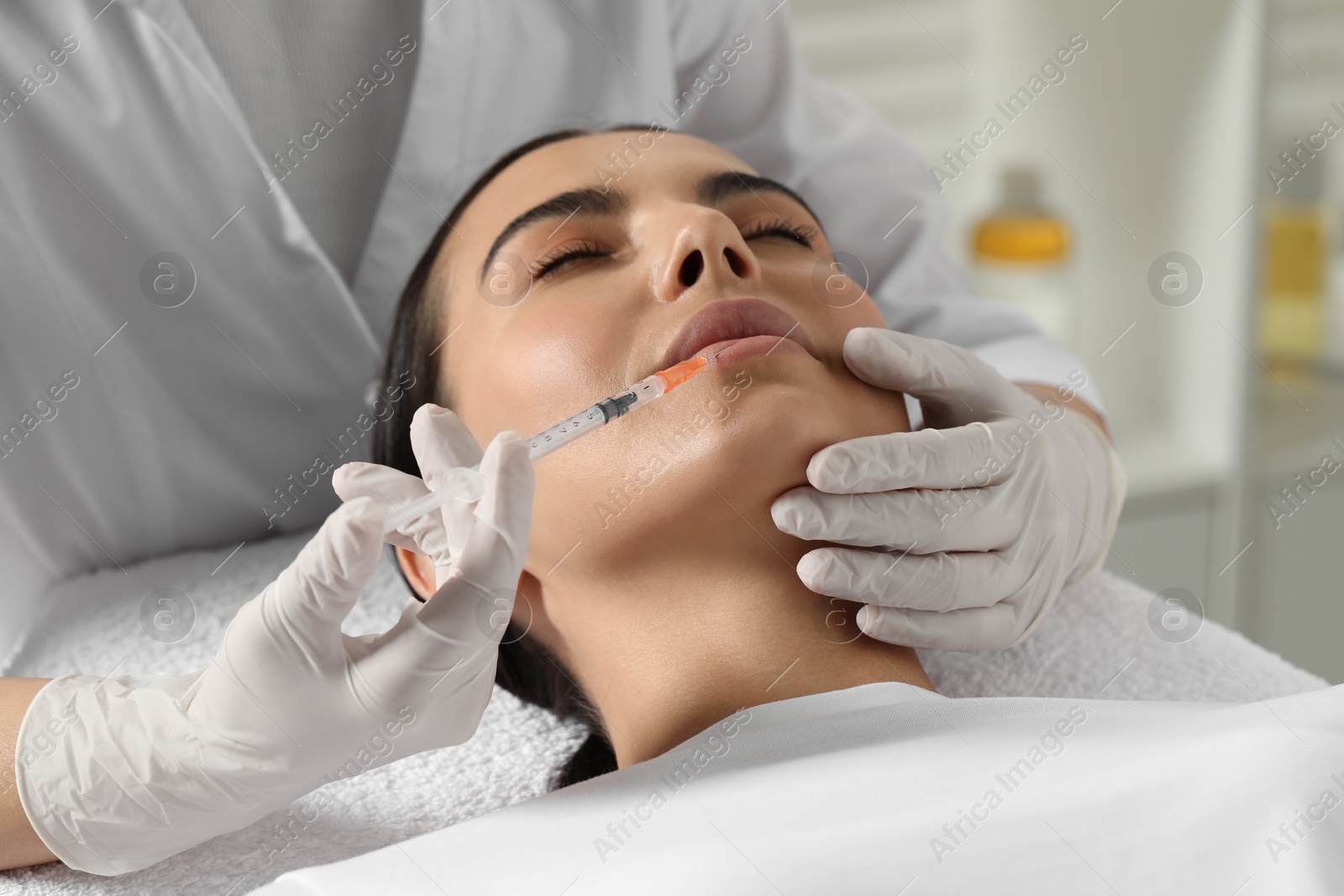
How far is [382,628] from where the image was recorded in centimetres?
124

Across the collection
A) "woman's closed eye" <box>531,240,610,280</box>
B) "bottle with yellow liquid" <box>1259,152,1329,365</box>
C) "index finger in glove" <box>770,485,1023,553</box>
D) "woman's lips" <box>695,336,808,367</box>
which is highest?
"woman's closed eye" <box>531,240,610,280</box>

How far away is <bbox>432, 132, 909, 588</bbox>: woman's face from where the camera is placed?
884 mm

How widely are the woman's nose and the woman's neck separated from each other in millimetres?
229

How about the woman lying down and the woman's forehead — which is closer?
the woman lying down

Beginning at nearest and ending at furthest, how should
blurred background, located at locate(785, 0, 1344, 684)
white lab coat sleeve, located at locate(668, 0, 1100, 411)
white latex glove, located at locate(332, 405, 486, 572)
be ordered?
white latex glove, located at locate(332, 405, 486, 572) < white lab coat sleeve, located at locate(668, 0, 1100, 411) < blurred background, located at locate(785, 0, 1344, 684)

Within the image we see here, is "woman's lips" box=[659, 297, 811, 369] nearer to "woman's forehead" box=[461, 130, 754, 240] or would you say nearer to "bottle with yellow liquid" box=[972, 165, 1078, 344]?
"woman's forehead" box=[461, 130, 754, 240]

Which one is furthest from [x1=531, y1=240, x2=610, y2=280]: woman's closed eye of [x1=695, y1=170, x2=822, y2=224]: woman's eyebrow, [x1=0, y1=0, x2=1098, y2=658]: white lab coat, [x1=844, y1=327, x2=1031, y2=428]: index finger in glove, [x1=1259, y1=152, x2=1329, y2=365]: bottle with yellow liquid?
[x1=1259, y1=152, x2=1329, y2=365]: bottle with yellow liquid

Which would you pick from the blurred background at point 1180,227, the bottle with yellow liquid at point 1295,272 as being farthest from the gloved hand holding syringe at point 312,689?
the bottle with yellow liquid at point 1295,272

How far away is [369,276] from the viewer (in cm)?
146

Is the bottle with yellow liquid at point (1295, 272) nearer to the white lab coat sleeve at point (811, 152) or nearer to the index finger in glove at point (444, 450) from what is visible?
the white lab coat sleeve at point (811, 152)

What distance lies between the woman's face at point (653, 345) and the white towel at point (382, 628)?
0.74 ft

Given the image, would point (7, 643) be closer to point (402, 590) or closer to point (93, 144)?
point (402, 590)

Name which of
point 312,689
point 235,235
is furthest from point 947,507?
point 235,235

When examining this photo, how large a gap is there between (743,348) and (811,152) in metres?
0.79
